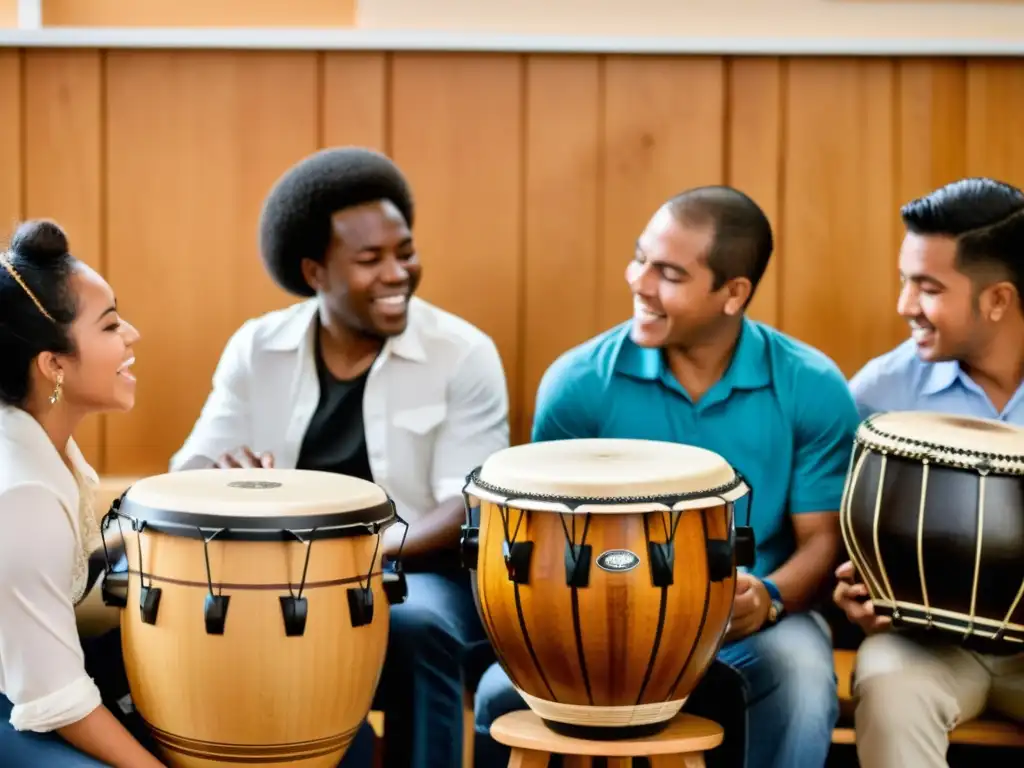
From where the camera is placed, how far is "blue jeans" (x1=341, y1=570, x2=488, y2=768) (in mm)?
2445

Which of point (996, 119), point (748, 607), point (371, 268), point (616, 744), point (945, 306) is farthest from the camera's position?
point (996, 119)

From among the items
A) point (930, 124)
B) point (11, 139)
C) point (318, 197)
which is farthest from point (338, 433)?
point (930, 124)

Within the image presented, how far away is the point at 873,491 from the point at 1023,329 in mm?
652

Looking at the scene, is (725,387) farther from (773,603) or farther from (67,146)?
(67,146)

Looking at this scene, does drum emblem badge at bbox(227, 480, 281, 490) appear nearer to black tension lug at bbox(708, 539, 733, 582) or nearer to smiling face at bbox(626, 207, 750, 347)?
black tension lug at bbox(708, 539, 733, 582)

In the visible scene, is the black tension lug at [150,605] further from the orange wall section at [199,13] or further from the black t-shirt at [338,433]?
the orange wall section at [199,13]

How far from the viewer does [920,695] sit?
92.4 inches

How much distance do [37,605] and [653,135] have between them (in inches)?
72.9

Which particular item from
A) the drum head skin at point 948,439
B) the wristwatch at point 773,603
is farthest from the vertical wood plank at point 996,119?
the wristwatch at point 773,603

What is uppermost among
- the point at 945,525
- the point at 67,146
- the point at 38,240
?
the point at 67,146

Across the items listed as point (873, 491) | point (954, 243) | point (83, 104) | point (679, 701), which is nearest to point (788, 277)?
point (954, 243)

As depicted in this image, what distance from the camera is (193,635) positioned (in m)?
2.02

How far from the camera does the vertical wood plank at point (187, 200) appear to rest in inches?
125

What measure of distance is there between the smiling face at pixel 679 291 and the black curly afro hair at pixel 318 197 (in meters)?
0.63
